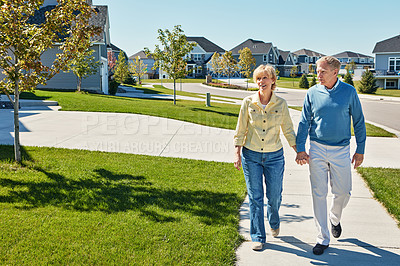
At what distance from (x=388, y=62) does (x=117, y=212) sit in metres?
57.0

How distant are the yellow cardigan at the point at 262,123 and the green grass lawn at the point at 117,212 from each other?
120cm

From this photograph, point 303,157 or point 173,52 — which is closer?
point 303,157

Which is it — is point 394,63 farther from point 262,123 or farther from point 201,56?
point 262,123

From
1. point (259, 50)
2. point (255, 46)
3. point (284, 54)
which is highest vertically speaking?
point (255, 46)

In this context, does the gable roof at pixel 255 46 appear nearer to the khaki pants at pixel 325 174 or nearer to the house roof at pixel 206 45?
the house roof at pixel 206 45

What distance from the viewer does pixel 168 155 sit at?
9312 mm

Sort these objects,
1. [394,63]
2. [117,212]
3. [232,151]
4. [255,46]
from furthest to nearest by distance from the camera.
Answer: [255,46] < [394,63] < [232,151] < [117,212]

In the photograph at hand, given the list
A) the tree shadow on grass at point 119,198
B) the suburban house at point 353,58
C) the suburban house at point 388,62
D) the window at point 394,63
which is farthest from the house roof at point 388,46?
the suburban house at point 353,58

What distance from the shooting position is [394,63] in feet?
176

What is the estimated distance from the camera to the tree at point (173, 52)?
2112 centimetres

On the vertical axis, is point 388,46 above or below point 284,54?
below

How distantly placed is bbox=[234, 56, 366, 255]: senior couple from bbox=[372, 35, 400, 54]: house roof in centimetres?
5612

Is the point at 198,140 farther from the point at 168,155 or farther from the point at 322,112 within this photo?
the point at 322,112

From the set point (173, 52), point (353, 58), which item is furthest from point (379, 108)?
point (353, 58)
